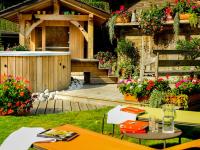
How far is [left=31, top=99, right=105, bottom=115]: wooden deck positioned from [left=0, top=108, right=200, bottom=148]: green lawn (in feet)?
2.08

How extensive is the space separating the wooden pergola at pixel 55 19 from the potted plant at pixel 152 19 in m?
1.92

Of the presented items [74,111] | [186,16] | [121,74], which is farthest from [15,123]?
[186,16]

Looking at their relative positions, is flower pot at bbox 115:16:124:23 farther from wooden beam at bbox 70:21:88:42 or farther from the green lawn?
the green lawn

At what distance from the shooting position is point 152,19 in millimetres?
15867

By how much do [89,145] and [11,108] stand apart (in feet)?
16.7

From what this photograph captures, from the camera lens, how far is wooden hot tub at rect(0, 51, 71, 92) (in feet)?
41.3

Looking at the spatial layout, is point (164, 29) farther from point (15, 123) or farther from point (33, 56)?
point (15, 123)

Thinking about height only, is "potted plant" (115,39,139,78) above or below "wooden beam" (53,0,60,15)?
below

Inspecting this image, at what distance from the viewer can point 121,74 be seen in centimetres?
1598

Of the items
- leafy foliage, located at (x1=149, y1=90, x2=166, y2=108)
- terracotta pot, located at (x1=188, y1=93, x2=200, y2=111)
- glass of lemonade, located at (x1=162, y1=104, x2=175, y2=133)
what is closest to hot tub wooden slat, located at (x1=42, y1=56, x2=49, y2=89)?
leafy foliage, located at (x1=149, y1=90, x2=166, y2=108)

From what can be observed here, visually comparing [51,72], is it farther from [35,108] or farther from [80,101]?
[35,108]

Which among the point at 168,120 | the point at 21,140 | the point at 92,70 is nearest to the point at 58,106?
the point at 92,70

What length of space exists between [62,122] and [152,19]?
313 inches

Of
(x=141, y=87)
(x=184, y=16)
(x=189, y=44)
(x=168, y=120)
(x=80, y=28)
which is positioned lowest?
(x=168, y=120)
